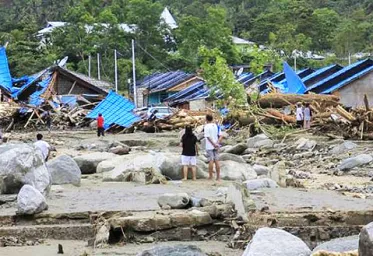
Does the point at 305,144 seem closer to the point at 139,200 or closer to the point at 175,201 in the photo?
the point at 139,200

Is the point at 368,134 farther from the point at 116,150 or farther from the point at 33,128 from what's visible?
the point at 33,128

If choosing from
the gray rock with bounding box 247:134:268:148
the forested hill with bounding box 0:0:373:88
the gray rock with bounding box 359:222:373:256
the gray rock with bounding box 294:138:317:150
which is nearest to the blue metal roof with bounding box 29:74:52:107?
the forested hill with bounding box 0:0:373:88

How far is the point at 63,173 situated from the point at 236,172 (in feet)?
12.2

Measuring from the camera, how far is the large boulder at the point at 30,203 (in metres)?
9.53

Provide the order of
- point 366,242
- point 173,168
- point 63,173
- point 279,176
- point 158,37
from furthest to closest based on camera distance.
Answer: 1. point 158,37
2. point 173,168
3. point 279,176
4. point 63,173
5. point 366,242

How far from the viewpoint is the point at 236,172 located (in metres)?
15.0

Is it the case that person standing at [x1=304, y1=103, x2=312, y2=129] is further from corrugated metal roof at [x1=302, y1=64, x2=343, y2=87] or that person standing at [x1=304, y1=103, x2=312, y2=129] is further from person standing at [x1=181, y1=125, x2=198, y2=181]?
person standing at [x1=181, y1=125, x2=198, y2=181]

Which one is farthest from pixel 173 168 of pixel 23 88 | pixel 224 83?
pixel 23 88

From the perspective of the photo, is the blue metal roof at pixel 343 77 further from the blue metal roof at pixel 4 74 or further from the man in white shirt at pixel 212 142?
the blue metal roof at pixel 4 74

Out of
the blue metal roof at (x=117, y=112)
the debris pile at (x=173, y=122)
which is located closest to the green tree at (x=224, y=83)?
the debris pile at (x=173, y=122)

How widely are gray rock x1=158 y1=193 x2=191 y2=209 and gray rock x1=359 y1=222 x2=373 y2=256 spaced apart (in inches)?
187

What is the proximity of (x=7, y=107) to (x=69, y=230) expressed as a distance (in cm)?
3345

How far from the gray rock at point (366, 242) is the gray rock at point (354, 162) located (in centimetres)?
1316

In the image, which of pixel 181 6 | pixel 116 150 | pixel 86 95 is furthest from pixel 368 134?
pixel 181 6
